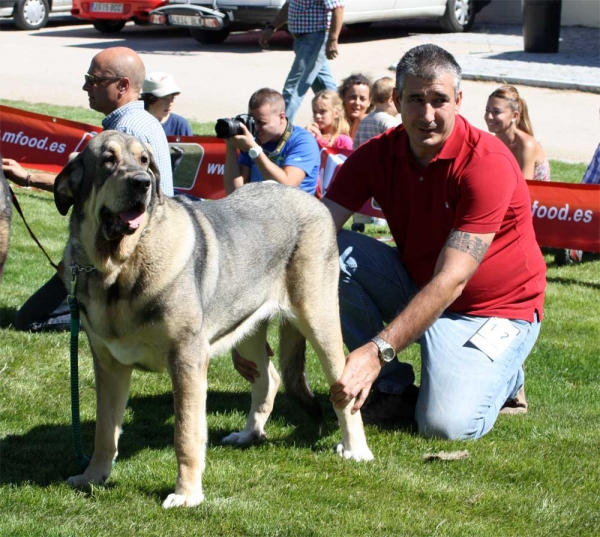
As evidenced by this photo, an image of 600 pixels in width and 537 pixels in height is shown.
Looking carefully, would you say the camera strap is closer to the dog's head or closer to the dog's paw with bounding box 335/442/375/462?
the dog's paw with bounding box 335/442/375/462

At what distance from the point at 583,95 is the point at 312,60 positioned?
6.06 m

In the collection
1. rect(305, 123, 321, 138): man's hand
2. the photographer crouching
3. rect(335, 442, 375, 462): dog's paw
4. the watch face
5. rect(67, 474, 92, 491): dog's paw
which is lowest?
rect(335, 442, 375, 462): dog's paw

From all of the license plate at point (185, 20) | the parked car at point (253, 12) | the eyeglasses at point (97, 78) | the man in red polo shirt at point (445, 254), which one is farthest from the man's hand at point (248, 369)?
the license plate at point (185, 20)

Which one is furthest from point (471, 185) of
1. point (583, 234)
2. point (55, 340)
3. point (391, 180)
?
point (583, 234)

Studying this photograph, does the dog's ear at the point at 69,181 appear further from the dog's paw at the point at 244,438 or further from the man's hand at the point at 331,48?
the man's hand at the point at 331,48

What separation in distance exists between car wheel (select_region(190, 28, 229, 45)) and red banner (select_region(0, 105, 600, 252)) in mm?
10552

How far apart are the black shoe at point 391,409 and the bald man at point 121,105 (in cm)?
168

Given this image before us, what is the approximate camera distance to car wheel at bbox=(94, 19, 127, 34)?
23.1 meters

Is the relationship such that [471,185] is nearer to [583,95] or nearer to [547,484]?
[547,484]

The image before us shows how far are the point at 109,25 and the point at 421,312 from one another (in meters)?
20.4

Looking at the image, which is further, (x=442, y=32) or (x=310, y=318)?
(x=442, y=32)

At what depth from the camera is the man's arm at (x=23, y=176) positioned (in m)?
5.36

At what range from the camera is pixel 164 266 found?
4152mm

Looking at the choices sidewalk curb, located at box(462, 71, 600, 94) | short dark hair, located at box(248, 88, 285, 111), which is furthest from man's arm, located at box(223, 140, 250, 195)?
sidewalk curb, located at box(462, 71, 600, 94)
